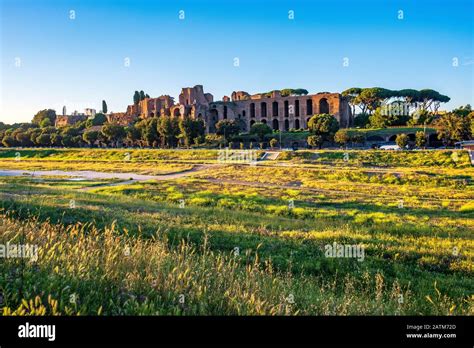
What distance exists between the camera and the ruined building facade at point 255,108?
86.8 meters

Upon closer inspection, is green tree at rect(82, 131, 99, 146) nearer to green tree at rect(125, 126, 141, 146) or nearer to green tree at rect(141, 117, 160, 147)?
green tree at rect(125, 126, 141, 146)

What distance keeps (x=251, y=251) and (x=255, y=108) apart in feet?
296

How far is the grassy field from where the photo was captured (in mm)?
3047

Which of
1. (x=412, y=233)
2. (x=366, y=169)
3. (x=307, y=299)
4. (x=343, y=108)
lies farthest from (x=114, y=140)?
(x=307, y=299)

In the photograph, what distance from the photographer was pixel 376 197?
23.3 meters

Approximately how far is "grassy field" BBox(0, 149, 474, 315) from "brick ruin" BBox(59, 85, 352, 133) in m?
57.1

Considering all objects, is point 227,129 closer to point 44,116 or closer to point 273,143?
point 273,143

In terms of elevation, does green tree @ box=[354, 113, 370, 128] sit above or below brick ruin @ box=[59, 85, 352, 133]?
below

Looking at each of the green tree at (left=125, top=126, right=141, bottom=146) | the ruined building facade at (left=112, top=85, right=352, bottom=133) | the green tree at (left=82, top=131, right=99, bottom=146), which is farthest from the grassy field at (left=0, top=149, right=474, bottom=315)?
the ruined building facade at (left=112, top=85, right=352, bottom=133)

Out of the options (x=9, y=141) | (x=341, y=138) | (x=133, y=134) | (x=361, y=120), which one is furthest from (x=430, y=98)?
(x=9, y=141)

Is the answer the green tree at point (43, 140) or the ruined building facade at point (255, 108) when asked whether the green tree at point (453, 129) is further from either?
the green tree at point (43, 140)

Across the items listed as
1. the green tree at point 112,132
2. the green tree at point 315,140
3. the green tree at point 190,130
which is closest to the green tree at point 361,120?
the green tree at point 315,140

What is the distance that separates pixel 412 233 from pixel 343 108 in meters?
77.8
